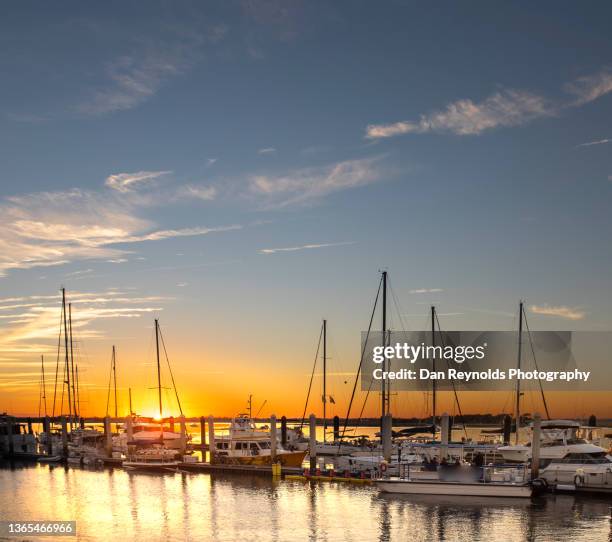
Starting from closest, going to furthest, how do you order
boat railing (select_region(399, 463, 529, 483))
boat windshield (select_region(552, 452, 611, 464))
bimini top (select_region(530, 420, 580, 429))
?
boat railing (select_region(399, 463, 529, 483)) → boat windshield (select_region(552, 452, 611, 464)) → bimini top (select_region(530, 420, 580, 429))

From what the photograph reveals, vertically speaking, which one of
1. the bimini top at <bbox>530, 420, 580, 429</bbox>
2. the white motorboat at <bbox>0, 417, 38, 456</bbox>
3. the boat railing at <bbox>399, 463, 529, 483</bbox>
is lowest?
the white motorboat at <bbox>0, 417, 38, 456</bbox>

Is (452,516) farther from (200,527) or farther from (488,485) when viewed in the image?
(200,527)

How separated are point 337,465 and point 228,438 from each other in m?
10.5

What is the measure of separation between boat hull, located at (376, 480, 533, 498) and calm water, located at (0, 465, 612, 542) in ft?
2.19

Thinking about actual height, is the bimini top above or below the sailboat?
above

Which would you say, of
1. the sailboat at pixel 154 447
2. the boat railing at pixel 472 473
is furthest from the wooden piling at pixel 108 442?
the boat railing at pixel 472 473

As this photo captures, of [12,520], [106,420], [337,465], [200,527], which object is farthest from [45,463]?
[200,527]

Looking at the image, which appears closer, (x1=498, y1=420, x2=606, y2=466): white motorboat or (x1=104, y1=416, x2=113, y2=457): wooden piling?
(x1=498, y1=420, x2=606, y2=466): white motorboat

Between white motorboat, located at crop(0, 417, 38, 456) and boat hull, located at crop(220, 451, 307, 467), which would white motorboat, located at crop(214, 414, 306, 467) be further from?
white motorboat, located at crop(0, 417, 38, 456)

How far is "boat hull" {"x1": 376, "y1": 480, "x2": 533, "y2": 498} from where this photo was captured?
44469 mm

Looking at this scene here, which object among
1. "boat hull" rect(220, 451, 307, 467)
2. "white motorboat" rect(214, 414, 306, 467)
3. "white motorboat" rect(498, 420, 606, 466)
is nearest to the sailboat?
"white motorboat" rect(214, 414, 306, 467)

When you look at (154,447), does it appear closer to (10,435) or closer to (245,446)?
(245,446)

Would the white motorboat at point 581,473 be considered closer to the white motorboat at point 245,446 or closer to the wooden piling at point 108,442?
the white motorboat at point 245,446

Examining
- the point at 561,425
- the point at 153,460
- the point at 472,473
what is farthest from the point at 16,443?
the point at 561,425
